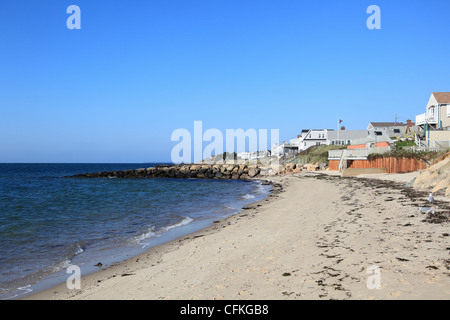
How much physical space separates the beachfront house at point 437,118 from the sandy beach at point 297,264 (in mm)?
28592

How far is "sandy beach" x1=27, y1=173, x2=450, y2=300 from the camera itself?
5715 millimetres

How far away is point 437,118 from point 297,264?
142 ft

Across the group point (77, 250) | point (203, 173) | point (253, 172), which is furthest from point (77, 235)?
point (203, 173)

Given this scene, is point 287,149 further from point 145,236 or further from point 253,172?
point 145,236

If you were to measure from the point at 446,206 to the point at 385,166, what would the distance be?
2515 centimetres

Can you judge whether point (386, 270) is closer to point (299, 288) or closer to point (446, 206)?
point (299, 288)

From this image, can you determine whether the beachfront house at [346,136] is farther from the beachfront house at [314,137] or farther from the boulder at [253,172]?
the boulder at [253,172]

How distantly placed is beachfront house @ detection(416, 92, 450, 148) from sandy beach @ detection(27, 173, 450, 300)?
93.8 feet

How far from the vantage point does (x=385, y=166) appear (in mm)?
36375

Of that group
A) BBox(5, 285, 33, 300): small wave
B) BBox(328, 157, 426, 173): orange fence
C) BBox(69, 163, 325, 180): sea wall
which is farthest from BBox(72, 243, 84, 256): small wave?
BBox(69, 163, 325, 180): sea wall

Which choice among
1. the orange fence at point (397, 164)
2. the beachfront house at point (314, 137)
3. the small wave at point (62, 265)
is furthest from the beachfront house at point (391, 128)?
the small wave at point (62, 265)
